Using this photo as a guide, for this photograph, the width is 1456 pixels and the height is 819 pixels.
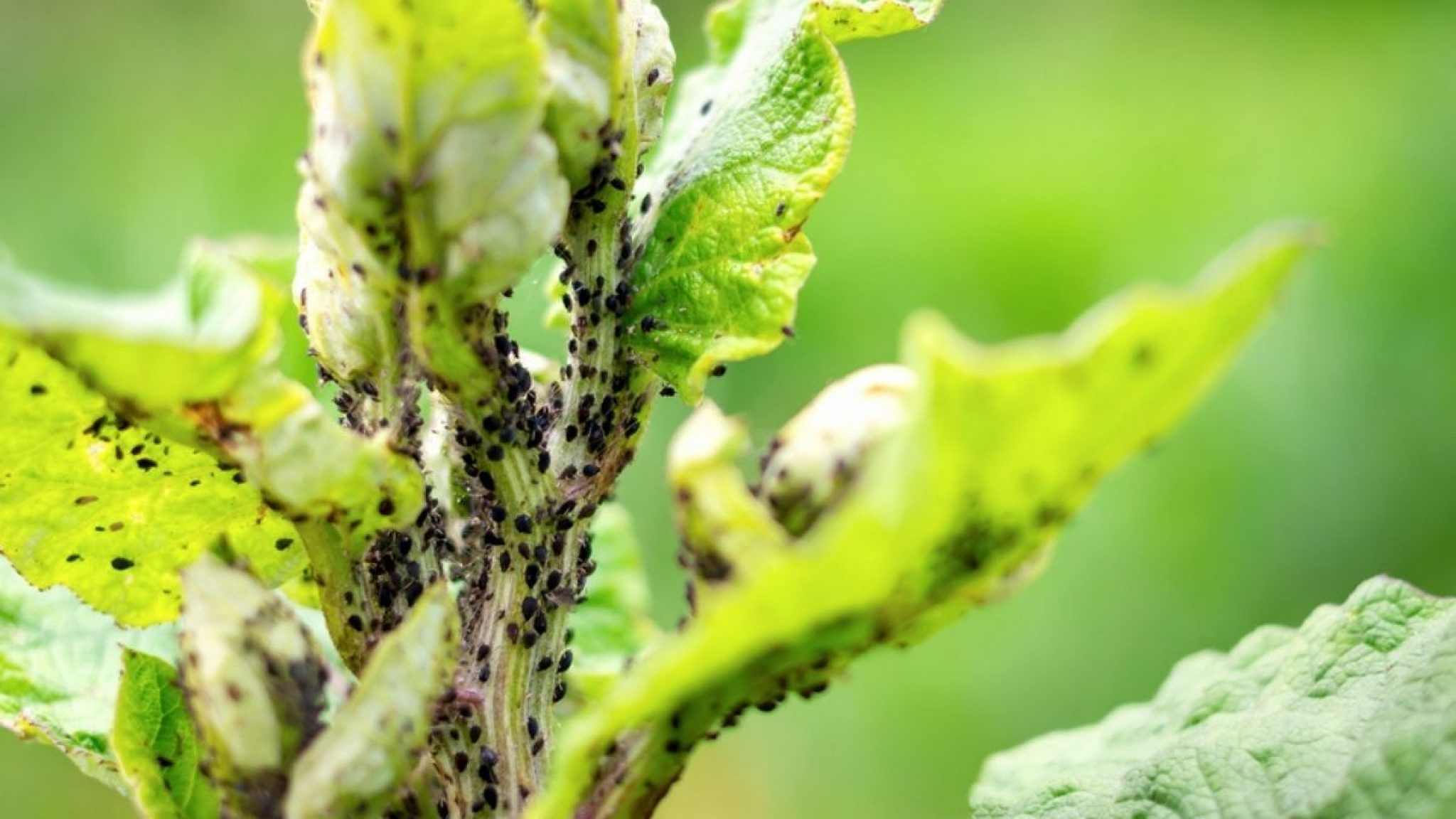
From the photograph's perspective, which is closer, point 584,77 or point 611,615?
point 584,77

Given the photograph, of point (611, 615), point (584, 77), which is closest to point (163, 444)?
point (584, 77)

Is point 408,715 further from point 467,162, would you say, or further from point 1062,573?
point 1062,573

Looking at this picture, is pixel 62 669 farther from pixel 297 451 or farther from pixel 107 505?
pixel 297 451

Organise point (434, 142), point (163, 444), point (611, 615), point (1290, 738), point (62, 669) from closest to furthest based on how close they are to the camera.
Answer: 1. point (434, 142)
2. point (163, 444)
3. point (1290, 738)
4. point (62, 669)
5. point (611, 615)

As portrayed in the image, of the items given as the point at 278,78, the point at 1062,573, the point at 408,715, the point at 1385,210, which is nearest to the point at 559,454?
the point at 408,715

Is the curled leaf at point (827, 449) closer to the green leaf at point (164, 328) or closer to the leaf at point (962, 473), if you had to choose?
the leaf at point (962, 473)

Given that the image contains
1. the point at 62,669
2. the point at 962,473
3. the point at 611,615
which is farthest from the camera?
the point at 611,615

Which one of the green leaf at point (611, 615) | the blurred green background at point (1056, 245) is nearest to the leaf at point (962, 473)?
the green leaf at point (611, 615)
